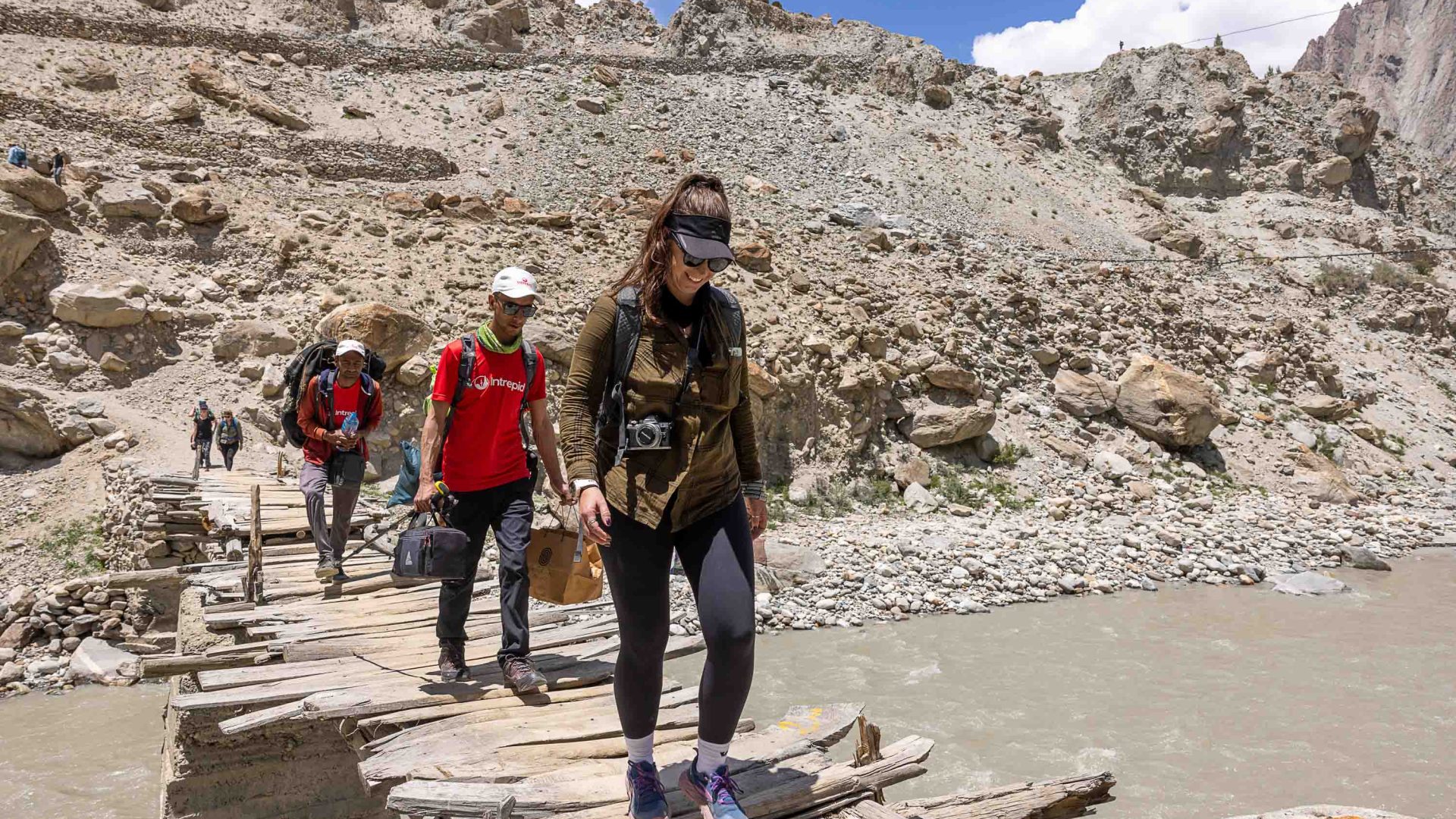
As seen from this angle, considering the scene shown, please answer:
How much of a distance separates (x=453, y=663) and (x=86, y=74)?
2561 cm

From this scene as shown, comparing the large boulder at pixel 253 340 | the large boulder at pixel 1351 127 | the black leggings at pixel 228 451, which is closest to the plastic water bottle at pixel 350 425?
the black leggings at pixel 228 451

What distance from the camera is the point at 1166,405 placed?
→ 1428cm

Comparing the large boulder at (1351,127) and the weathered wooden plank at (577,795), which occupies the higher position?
the large boulder at (1351,127)

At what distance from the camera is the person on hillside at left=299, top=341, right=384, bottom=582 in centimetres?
526

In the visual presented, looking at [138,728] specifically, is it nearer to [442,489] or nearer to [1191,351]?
[442,489]

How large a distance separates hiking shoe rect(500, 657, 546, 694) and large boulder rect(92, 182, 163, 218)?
14298 millimetres

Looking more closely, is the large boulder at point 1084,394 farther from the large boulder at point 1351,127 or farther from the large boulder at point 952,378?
the large boulder at point 1351,127

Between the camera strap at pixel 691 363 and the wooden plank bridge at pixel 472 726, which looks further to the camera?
the wooden plank bridge at pixel 472 726

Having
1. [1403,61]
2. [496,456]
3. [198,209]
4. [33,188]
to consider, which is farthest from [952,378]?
[1403,61]

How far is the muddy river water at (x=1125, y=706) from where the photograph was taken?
543 centimetres

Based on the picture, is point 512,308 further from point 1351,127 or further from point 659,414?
point 1351,127

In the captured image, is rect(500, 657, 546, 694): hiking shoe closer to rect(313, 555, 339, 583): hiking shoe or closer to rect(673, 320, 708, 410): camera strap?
rect(673, 320, 708, 410): camera strap

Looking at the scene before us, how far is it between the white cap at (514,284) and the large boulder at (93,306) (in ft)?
38.7

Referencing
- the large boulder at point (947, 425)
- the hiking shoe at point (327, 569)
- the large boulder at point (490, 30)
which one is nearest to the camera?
the hiking shoe at point (327, 569)
